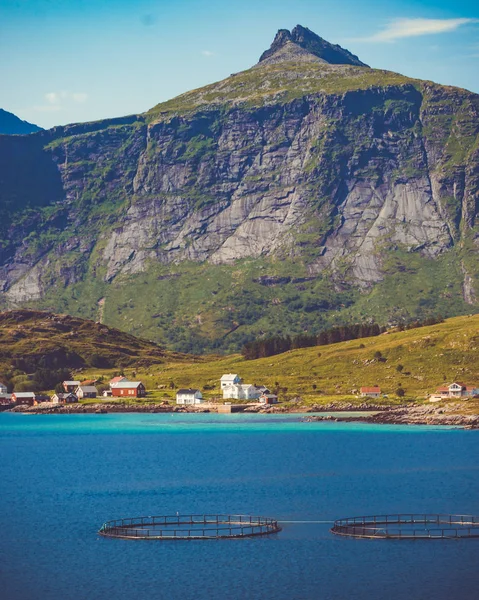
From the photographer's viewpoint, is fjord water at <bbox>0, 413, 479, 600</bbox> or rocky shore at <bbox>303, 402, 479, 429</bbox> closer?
fjord water at <bbox>0, 413, 479, 600</bbox>

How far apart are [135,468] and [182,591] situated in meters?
59.3

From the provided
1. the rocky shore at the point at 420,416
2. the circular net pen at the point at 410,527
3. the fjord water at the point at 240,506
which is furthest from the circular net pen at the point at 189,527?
the rocky shore at the point at 420,416

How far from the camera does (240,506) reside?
92250mm

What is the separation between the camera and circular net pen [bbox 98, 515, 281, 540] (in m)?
79.8

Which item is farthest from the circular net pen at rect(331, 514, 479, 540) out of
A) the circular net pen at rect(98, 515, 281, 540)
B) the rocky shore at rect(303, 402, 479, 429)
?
the rocky shore at rect(303, 402, 479, 429)

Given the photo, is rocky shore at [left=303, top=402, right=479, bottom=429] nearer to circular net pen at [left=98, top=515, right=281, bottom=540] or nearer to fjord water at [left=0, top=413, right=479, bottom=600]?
fjord water at [left=0, top=413, right=479, bottom=600]

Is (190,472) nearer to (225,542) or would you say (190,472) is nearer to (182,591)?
(225,542)

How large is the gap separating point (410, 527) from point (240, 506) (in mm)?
16718

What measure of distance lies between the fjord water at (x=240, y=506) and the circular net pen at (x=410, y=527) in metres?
1.58

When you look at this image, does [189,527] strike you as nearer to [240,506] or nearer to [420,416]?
[240,506]

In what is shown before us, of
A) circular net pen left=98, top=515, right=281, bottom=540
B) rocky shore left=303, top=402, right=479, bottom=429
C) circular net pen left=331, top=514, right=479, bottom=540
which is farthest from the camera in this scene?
rocky shore left=303, top=402, right=479, bottom=429

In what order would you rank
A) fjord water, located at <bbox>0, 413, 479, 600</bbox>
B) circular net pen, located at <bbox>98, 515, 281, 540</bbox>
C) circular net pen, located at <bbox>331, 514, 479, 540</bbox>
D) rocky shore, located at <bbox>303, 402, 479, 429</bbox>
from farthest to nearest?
1. rocky shore, located at <bbox>303, 402, 479, 429</bbox>
2. circular net pen, located at <bbox>98, 515, 281, 540</bbox>
3. circular net pen, located at <bbox>331, 514, 479, 540</bbox>
4. fjord water, located at <bbox>0, 413, 479, 600</bbox>

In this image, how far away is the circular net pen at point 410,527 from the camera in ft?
258

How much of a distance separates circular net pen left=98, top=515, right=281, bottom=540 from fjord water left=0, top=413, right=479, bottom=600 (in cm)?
135
